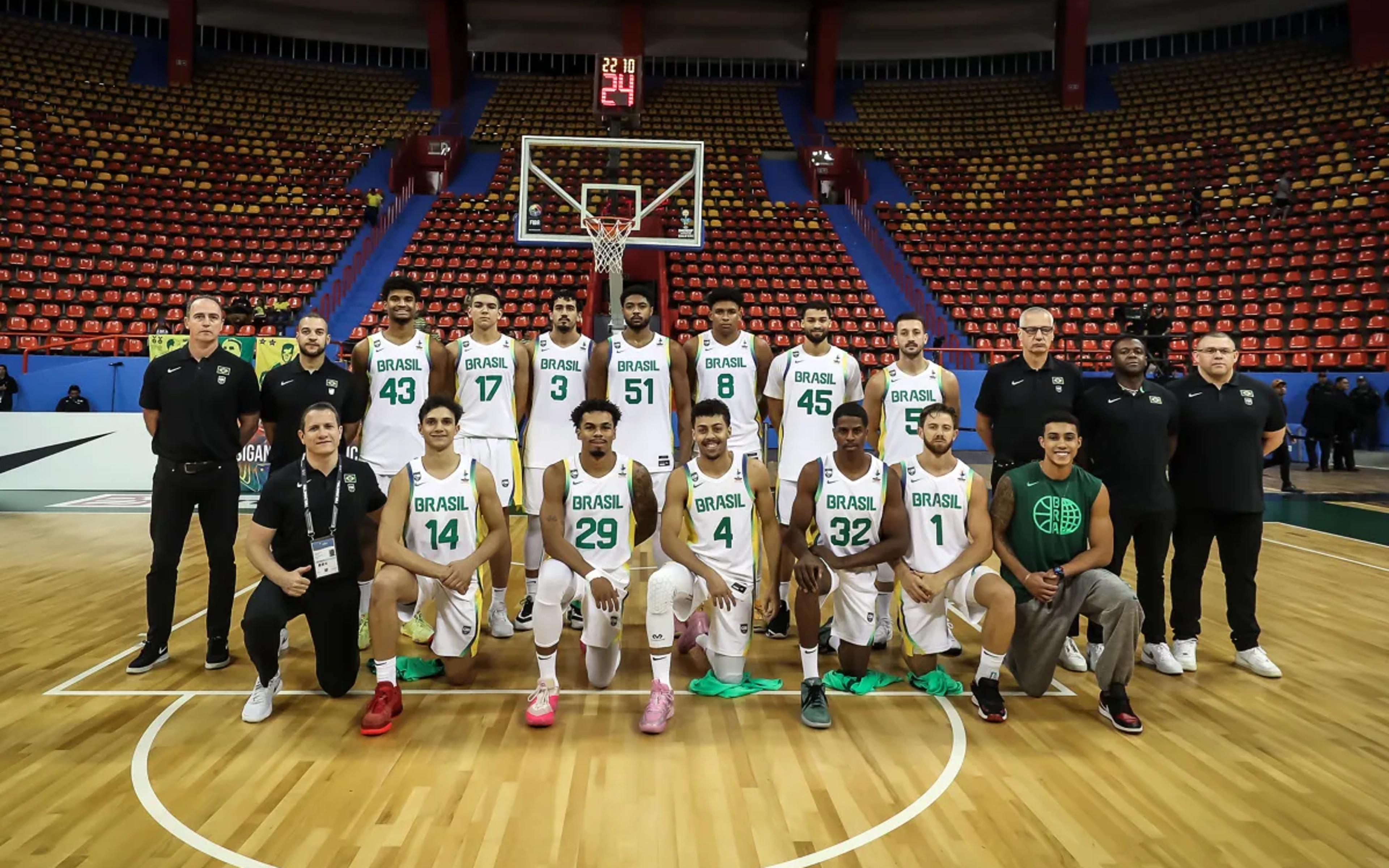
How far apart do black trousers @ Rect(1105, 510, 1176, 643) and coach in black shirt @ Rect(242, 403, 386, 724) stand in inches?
153

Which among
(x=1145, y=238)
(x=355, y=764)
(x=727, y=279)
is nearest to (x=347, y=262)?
(x=727, y=279)

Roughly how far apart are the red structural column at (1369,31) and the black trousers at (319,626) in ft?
88.4

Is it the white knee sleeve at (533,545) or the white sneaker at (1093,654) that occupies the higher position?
the white knee sleeve at (533,545)

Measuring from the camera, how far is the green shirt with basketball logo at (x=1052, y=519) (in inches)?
153

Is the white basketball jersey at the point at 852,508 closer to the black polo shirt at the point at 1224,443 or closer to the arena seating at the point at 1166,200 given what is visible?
the black polo shirt at the point at 1224,443

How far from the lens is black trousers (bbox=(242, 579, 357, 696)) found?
140 inches

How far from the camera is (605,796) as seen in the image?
2914mm

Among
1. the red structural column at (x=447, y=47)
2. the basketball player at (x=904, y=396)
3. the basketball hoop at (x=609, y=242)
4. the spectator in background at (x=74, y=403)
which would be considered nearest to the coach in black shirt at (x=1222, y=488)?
the basketball player at (x=904, y=396)

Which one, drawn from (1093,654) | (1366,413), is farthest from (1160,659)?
(1366,413)

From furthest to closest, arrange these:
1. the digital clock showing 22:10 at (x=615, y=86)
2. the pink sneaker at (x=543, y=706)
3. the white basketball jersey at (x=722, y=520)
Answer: the digital clock showing 22:10 at (x=615, y=86)
the white basketball jersey at (x=722, y=520)
the pink sneaker at (x=543, y=706)

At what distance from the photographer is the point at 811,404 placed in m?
4.90

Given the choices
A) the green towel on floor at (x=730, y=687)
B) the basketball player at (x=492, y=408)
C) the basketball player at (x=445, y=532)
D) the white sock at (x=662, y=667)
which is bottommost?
the green towel on floor at (x=730, y=687)

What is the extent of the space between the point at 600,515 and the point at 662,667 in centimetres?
83

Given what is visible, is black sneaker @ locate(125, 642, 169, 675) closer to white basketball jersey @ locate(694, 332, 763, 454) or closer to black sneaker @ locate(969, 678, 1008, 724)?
white basketball jersey @ locate(694, 332, 763, 454)
